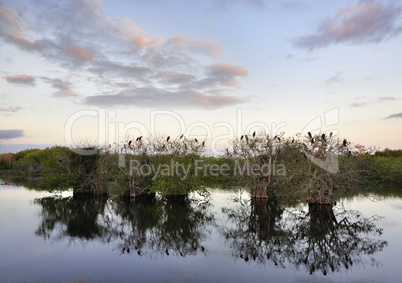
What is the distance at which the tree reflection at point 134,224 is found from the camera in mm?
13945

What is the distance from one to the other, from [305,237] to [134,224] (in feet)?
A: 29.8

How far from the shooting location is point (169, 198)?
27844 mm

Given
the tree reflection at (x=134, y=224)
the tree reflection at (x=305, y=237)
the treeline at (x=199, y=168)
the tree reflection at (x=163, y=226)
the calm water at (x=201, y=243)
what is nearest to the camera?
the calm water at (x=201, y=243)

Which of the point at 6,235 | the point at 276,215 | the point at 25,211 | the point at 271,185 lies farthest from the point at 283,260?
the point at 25,211

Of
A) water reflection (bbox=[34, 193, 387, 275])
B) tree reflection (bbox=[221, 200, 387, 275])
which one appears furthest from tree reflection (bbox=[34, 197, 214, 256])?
tree reflection (bbox=[221, 200, 387, 275])

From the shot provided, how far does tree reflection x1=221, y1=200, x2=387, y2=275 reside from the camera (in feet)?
38.7

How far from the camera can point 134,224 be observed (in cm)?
1792

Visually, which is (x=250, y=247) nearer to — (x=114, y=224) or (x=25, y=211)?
(x=114, y=224)

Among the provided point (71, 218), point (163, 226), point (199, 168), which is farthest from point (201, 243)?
point (199, 168)

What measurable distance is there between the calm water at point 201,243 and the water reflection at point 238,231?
0.05m

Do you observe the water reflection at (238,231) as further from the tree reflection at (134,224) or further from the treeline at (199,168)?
the treeline at (199,168)

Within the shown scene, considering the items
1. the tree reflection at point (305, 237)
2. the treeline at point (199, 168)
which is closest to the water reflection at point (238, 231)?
the tree reflection at point (305, 237)

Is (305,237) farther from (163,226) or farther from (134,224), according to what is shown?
(134,224)

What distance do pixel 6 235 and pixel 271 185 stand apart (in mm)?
19696
